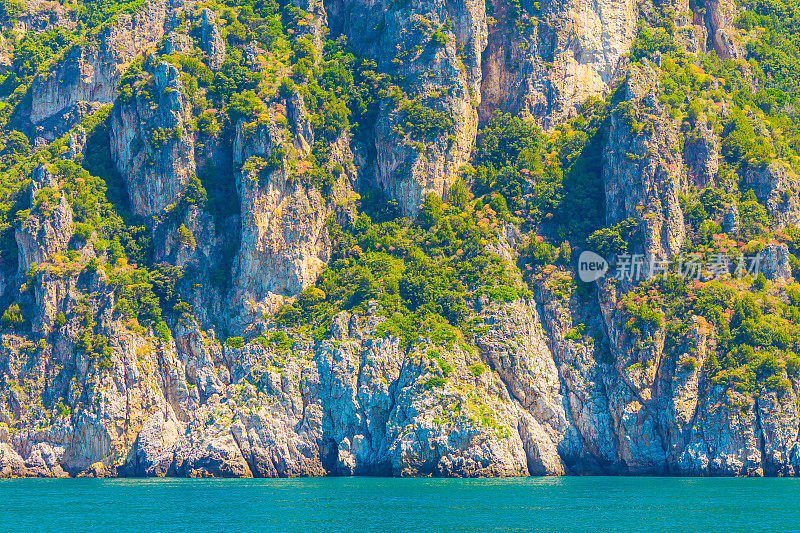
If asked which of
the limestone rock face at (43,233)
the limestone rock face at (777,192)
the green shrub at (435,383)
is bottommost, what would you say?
the green shrub at (435,383)

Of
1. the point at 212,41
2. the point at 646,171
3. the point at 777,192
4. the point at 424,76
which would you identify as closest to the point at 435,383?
the point at 646,171

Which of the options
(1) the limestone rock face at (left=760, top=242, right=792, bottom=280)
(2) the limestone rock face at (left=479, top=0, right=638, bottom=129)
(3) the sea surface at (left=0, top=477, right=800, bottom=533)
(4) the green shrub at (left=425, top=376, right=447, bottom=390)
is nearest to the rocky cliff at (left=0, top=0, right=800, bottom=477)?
(4) the green shrub at (left=425, top=376, right=447, bottom=390)

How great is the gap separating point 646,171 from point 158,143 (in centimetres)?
5408

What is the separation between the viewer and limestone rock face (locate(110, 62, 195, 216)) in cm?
10938

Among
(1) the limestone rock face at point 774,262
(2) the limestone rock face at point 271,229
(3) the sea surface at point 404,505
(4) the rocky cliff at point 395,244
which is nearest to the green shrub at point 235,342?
(4) the rocky cliff at point 395,244

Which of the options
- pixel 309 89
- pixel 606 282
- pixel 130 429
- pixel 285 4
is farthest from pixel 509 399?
pixel 285 4

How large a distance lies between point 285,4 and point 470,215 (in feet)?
137

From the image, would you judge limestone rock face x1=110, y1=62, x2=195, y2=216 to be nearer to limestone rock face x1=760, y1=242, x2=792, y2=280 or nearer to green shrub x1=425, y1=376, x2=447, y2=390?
green shrub x1=425, y1=376, x2=447, y2=390

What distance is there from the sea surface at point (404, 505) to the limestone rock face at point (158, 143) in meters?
34.5

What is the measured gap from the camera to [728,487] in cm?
7931

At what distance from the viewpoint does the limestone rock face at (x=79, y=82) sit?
121 m

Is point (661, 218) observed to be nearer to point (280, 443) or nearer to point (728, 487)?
point (728, 487)

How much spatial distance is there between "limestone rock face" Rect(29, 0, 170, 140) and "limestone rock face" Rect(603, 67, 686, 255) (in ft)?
203

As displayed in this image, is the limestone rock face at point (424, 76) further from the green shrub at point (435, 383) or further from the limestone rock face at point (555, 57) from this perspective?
the green shrub at point (435, 383)
